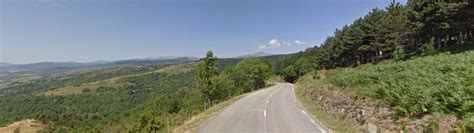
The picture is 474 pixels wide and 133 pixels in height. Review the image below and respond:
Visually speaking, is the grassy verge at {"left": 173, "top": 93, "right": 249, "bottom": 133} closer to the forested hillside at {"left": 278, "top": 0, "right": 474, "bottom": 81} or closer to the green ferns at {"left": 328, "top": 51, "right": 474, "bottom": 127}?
the green ferns at {"left": 328, "top": 51, "right": 474, "bottom": 127}

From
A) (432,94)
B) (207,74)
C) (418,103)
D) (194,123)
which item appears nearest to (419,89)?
(432,94)

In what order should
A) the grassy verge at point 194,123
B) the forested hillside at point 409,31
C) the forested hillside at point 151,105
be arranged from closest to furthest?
→ the grassy verge at point 194,123 → the forested hillside at point 409,31 → the forested hillside at point 151,105

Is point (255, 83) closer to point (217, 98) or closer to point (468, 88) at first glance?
point (217, 98)

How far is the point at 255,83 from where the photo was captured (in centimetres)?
9412

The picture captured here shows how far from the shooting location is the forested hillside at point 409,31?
34562mm

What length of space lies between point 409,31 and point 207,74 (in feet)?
101

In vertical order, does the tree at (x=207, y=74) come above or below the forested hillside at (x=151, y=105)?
above

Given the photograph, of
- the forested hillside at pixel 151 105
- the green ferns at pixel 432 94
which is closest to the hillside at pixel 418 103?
the green ferns at pixel 432 94

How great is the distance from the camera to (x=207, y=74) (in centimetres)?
5853

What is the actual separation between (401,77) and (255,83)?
7631cm

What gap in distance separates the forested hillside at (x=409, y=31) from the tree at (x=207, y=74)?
24511 mm

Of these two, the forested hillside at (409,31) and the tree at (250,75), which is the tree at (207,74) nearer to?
the forested hillside at (409,31)

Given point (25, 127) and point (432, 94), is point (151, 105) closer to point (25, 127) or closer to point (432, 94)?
point (25, 127)

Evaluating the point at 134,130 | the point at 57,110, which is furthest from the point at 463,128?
the point at 57,110
